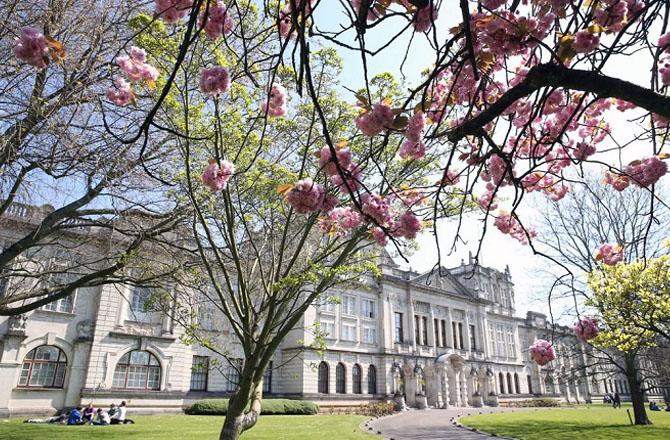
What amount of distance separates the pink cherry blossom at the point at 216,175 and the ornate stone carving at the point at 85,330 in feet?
66.9

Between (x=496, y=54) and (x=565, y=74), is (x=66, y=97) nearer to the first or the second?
(x=496, y=54)

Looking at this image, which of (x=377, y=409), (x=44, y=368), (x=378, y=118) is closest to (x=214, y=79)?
(x=378, y=118)

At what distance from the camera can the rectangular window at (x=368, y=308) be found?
32000 millimetres

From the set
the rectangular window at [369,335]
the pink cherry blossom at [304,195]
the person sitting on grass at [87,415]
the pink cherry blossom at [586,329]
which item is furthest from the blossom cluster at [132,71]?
the rectangular window at [369,335]

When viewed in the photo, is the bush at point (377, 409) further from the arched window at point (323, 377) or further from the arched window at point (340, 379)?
the arched window at point (323, 377)

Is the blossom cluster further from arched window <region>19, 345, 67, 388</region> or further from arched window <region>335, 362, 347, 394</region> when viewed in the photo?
arched window <region>335, 362, 347, 394</region>

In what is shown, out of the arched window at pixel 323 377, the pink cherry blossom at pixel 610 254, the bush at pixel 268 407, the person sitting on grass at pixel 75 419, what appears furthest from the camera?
the arched window at pixel 323 377

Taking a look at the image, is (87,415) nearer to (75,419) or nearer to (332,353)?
(75,419)

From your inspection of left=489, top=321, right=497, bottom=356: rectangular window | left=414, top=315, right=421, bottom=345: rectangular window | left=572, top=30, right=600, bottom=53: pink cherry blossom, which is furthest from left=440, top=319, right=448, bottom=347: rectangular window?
left=572, top=30, right=600, bottom=53: pink cherry blossom

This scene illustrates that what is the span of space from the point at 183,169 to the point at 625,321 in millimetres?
10704

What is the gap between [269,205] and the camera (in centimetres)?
783

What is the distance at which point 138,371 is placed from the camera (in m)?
21.8

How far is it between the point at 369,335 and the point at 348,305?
3.06m

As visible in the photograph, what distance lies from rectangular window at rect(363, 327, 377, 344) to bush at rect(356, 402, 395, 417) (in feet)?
15.0
